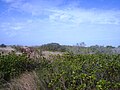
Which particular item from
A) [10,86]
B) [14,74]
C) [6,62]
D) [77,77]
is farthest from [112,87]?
[6,62]

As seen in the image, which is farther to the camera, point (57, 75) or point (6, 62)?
point (6, 62)

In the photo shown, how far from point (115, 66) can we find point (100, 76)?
537 millimetres

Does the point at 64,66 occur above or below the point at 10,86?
above

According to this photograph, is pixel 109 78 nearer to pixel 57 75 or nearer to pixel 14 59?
pixel 57 75

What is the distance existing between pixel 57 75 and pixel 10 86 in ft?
5.79

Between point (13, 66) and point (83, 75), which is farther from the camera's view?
point (13, 66)

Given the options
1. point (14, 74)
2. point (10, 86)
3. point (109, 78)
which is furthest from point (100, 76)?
point (14, 74)

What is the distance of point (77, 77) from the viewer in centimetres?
692

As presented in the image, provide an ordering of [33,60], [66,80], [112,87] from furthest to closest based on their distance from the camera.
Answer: [33,60] → [66,80] → [112,87]

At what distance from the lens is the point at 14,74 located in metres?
9.90

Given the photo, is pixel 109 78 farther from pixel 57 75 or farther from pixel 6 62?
pixel 6 62

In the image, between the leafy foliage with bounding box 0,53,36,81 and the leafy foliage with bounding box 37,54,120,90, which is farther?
the leafy foliage with bounding box 0,53,36,81

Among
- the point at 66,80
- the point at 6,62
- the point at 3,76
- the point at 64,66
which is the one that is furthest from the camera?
the point at 6,62

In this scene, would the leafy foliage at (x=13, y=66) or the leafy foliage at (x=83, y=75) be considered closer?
the leafy foliage at (x=83, y=75)
